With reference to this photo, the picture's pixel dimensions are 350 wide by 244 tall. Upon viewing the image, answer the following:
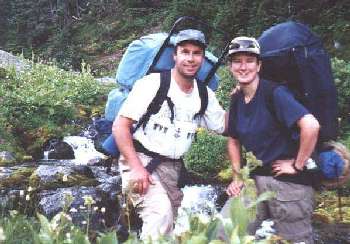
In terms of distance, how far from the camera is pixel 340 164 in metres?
3.56

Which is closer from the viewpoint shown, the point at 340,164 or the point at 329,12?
the point at 340,164

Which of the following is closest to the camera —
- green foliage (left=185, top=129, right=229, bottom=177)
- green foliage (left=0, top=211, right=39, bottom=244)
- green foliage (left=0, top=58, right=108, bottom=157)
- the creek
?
green foliage (left=0, top=211, right=39, bottom=244)

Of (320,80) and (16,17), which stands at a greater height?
(16,17)

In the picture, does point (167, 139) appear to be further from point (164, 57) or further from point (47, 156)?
point (47, 156)

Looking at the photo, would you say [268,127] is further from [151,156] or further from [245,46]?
[151,156]

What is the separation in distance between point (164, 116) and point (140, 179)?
0.43 metres

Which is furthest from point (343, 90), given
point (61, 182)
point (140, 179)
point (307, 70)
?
point (140, 179)

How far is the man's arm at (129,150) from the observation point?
3551 mm

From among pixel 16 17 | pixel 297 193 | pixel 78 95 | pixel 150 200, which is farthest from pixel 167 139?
pixel 16 17

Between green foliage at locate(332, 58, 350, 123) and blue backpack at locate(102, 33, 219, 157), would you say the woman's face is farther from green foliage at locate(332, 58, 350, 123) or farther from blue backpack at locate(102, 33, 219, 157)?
green foliage at locate(332, 58, 350, 123)

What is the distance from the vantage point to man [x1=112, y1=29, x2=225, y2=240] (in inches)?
141

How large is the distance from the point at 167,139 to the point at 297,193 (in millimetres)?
894

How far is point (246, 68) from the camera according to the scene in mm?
3561

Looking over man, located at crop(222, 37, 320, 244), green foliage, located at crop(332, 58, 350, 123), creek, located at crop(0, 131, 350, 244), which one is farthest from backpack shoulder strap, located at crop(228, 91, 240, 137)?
green foliage, located at crop(332, 58, 350, 123)
